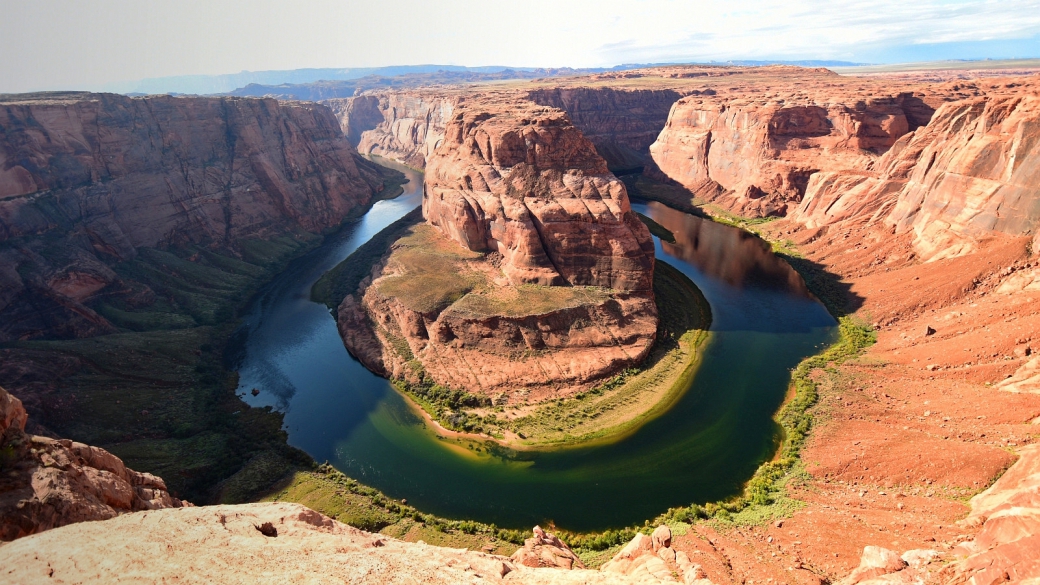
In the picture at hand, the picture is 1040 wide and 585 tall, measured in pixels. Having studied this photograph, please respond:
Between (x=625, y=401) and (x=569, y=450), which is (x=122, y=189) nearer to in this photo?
(x=569, y=450)

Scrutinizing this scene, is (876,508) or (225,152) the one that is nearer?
(876,508)

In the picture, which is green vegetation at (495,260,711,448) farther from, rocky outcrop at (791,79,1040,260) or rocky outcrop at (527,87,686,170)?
rocky outcrop at (527,87,686,170)

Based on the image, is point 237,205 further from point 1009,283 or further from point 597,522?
point 1009,283

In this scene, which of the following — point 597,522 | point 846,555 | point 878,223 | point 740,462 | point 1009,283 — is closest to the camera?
point 846,555

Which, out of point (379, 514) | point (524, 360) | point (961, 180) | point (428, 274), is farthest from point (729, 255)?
point (379, 514)

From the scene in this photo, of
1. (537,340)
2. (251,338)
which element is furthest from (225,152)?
(537,340)

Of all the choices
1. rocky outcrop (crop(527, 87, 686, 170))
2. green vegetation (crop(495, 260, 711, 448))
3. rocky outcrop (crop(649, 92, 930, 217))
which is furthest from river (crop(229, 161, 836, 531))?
rocky outcrop (crop(527, 87, 686, 170))
